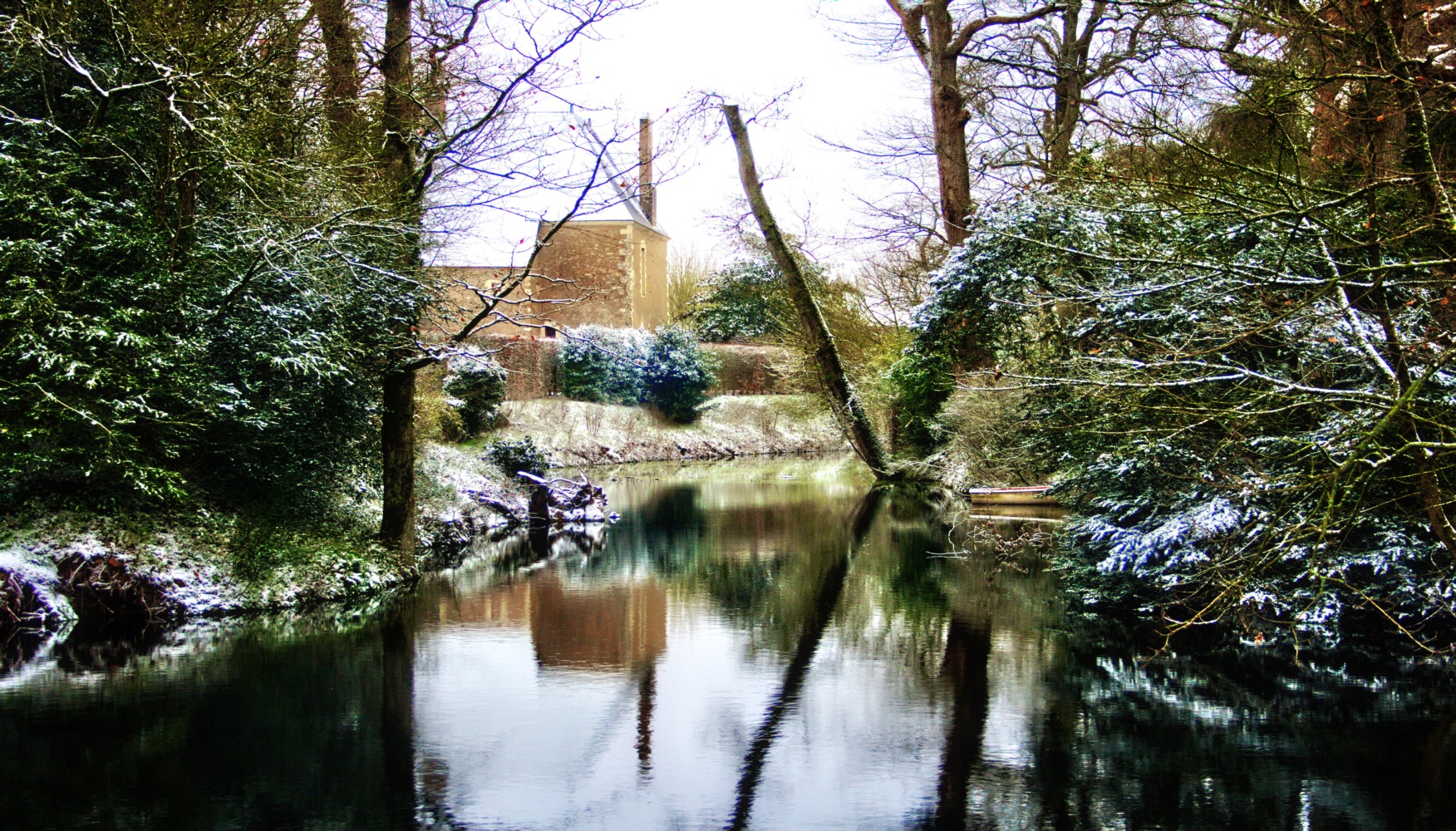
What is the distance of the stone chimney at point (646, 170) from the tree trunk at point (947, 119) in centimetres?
462

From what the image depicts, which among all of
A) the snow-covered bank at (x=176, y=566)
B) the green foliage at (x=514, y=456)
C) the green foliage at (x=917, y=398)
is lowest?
the snow-covered bank at (x=176, y=566)

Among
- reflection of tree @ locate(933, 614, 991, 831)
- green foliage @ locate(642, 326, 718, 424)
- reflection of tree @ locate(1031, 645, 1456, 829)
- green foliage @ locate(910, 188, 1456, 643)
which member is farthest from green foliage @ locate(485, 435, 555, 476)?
green foliage @ locate(642, 326, 718, 424)

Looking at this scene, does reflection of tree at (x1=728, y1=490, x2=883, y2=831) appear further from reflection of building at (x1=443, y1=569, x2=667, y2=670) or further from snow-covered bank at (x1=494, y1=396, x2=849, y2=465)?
snow-covered bank at (x1=494, y1=396, x2=849, y2=465)

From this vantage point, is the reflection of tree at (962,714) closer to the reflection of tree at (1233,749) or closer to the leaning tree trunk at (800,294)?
the reflection of tree at (1233,749)

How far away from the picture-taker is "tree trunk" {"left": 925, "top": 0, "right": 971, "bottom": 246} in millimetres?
17906

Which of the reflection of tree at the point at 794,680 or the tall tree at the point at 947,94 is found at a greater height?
the tall tree at the point at 947,94

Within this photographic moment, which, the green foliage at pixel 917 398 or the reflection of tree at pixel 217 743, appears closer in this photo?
the reflection of tree at pixel 217 743

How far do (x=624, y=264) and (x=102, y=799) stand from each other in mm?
32869

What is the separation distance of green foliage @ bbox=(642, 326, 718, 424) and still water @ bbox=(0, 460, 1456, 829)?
22294mm

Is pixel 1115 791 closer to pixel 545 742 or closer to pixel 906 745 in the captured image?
pixel 906 745

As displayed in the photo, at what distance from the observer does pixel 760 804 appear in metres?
5.23

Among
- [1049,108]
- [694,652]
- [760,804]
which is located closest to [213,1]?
[694,652]

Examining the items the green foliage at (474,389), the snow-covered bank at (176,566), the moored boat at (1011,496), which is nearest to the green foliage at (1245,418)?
the moored boat at (1011,496)

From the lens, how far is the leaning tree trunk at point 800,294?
1980 centimetres
